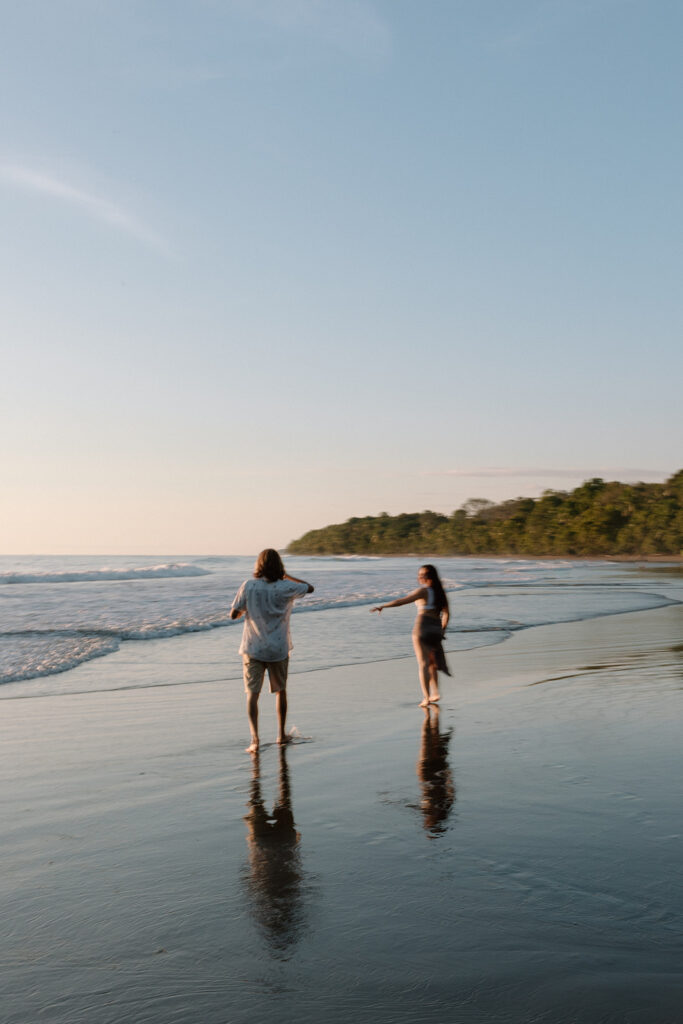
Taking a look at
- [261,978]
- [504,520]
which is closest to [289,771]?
[261,978]

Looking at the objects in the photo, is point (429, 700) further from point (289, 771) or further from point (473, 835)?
point (473, 835)

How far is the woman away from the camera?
10.7 m

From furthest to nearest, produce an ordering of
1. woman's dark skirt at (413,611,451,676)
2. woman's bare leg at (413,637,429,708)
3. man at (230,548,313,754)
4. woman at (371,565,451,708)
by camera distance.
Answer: woman's dark skirt at (413,611,451,676)
woman at (371,565,451,708)
woman's bare leg at (413,637,429,708)
man at (230,548,313,754)

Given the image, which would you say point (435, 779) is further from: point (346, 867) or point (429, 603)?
point (429, 603)

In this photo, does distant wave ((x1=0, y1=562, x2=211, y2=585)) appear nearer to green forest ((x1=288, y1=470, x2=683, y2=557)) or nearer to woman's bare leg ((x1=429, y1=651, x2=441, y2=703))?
woman's bare leg ((x1=429, y1=651, x2=441, y2=703))


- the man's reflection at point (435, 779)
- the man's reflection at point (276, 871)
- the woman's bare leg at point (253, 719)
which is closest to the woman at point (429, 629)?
the man's reflection at point (435, 779)

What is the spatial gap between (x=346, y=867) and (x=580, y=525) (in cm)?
13635

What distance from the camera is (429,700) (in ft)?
34.5

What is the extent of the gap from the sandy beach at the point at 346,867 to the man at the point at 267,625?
59cm

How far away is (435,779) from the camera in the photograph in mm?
6895

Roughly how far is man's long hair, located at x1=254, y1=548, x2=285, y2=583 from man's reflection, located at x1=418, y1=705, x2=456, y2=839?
2.30 meters

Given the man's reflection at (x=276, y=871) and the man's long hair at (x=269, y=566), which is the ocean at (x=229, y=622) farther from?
the man's reflection at (x=276, y=871)

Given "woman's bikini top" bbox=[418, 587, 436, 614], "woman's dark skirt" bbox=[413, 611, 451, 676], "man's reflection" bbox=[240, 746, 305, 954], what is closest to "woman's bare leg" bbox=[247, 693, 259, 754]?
"man's reflection" bbox=[240, 746, 305, 954]

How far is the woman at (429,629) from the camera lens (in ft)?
35.1
